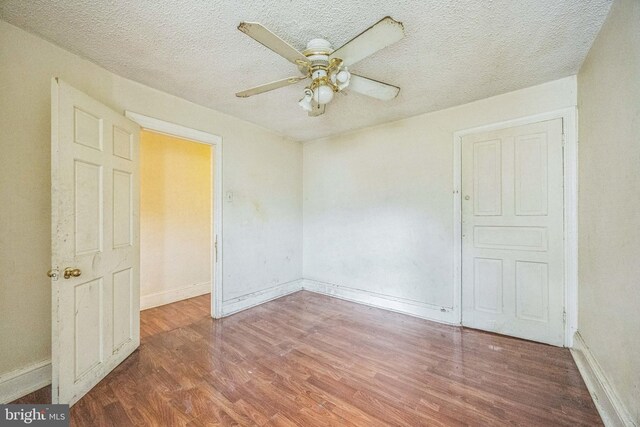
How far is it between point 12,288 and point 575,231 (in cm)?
431

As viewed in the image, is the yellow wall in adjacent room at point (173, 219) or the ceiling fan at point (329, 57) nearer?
the ceiling fan at point (329, 57)

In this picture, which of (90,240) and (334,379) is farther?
(334,379)

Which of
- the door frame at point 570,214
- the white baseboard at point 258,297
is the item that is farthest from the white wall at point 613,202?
the white baseboard at point 258,297

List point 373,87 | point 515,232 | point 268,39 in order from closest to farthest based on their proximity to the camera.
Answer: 1. point 268,39
2. point 373,87
3. point 515,232

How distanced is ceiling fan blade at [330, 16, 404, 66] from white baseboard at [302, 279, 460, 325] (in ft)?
8.86

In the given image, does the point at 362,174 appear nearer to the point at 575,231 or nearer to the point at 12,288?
the point at 575,231

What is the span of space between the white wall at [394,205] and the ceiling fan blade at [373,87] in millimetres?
1406

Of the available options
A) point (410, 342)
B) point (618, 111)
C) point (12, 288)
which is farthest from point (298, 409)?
point (618, 111)

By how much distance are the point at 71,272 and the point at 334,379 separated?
75.1 inches

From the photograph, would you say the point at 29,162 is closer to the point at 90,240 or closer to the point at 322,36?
the point at 90,240

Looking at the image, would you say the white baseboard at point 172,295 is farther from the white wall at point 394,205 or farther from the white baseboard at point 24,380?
the white wall at point 394,205

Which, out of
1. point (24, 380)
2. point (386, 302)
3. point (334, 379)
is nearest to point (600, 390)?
point (334, 379)

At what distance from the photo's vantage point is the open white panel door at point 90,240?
1542 millimetres

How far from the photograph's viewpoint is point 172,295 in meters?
3.54
